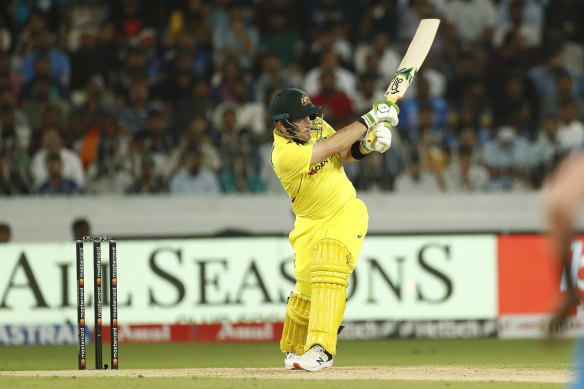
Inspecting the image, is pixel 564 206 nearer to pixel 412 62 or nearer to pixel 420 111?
pixel 412 62

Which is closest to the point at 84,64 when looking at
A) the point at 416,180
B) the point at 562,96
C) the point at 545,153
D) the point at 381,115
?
the point at 416,180

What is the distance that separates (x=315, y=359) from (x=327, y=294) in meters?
0.47

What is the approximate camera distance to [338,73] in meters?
13.8

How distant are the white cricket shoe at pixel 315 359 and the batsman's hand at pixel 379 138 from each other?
4.71 ft

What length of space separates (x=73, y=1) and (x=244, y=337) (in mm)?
6509

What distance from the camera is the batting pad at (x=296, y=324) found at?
24.4 ft

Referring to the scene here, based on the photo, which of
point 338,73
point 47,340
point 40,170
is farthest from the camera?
point 338,73

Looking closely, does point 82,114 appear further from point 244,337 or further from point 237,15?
point 244,337

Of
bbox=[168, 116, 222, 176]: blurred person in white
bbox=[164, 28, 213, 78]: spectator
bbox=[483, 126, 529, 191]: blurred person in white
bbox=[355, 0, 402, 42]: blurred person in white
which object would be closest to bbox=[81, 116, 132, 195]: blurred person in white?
bbox=[168, 116, 222, 176]: blurred person in white

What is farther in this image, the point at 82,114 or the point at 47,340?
the point at 82,114

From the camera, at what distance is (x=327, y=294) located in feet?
23.2

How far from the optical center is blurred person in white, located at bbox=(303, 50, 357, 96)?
1361cm

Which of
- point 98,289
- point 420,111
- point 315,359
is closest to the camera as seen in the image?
point 315,359

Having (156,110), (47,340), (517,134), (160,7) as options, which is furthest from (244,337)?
(160,7)
